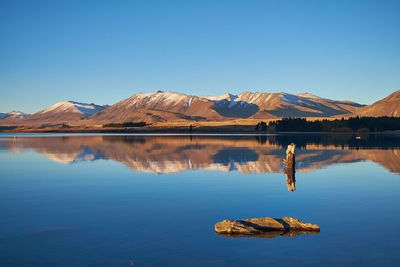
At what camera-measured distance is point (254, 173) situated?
1339 inches

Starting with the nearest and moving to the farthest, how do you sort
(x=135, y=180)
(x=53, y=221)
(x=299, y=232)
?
(x=299, y=232)
(x=53, y=221)
(x=135, y=180)

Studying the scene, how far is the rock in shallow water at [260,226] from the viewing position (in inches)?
585

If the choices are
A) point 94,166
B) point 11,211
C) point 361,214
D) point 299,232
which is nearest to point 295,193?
point 361,214

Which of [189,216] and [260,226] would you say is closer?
[260,226]

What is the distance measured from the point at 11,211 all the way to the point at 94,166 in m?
21.8

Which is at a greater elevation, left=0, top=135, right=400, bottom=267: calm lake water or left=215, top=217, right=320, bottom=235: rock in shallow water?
left=215, top=217, right=320, bottom=235: rock in shallow water

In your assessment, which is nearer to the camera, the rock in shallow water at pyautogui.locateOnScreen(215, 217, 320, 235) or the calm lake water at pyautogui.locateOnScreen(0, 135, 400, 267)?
the calm lake water at pyautogui.locateOnScreen(0, 135, 400, 267)

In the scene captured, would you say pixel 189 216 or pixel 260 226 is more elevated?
pixel 260 226

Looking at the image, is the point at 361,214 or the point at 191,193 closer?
the point at 361,214

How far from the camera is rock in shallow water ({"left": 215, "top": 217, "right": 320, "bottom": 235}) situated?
14.9 metres

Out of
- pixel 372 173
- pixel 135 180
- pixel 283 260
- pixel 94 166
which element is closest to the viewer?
pixel 283 260

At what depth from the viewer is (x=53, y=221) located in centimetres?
1723

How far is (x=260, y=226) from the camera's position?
1519cm

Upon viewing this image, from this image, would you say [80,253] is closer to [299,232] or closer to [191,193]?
[299,232]
